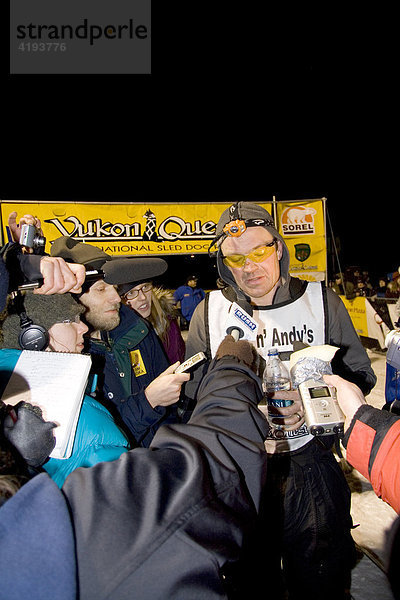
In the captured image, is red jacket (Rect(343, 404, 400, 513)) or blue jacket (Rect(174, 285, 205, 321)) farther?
blue jacket (Rect(174, 285, 205, 321))

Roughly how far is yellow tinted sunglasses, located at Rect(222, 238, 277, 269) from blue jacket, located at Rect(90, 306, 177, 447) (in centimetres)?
101

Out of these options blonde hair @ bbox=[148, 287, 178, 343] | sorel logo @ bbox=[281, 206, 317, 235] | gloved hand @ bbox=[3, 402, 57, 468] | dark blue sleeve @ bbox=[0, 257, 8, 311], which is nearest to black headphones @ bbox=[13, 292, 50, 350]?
dark blue sleeve @ bbox=[0, 257, 8, 311]

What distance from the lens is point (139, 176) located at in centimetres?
5597

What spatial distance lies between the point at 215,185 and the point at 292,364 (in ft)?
194

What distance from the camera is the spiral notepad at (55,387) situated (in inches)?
50.7

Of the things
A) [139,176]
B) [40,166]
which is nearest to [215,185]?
[139,176]

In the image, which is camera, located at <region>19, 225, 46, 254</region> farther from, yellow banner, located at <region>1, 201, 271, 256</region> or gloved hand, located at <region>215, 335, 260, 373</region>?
yellow banner, located at <region>1, 201, 271, 256</region>

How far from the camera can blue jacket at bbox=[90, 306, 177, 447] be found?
7.92 feet

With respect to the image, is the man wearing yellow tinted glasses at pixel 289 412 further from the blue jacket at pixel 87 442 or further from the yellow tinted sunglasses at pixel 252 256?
the blue jacket at pixel 87 442

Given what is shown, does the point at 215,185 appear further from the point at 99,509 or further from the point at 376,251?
the point at 99,509

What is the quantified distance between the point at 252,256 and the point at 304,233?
6050 mm

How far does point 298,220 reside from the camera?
7.93 meters

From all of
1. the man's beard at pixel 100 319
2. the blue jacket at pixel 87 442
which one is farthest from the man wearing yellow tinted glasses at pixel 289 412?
the blue jacket at pixel 87 442

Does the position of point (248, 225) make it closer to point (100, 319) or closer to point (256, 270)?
point (256, 270)
